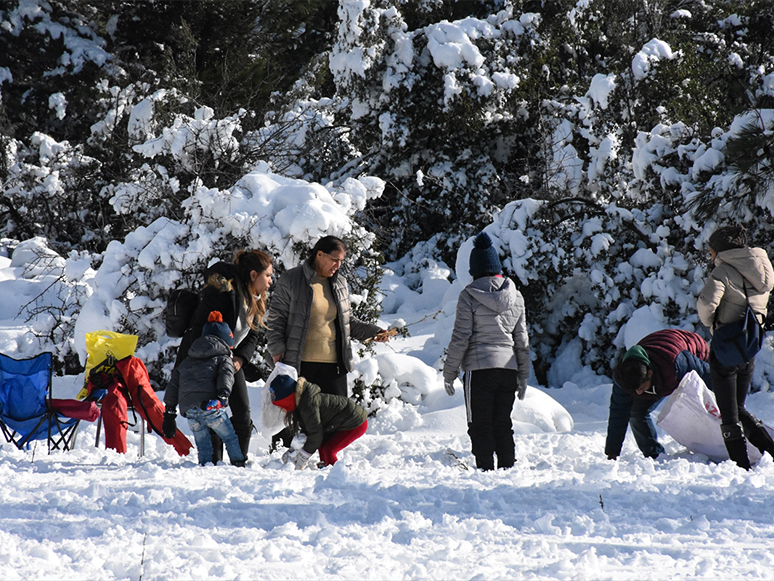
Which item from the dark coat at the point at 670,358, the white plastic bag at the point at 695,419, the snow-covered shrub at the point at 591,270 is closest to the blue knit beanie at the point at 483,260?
the dark coat at the point at 670,358

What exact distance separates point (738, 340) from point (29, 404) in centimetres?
485

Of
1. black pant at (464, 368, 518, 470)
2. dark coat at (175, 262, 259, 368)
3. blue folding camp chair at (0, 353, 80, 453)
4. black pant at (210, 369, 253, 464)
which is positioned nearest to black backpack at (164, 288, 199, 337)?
dark coat at (175, 262, 259, 368)

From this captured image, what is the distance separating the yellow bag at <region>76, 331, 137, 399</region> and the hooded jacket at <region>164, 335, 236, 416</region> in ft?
4.04

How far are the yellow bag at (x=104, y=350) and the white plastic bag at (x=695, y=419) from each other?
148 inches

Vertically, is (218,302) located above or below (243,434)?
above

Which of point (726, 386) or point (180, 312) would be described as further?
point (180, 312)

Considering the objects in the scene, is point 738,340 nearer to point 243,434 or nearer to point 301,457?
point 301,457

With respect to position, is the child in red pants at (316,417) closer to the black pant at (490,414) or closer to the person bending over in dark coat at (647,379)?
the black pant at (490,414)

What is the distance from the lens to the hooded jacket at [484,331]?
430 cm

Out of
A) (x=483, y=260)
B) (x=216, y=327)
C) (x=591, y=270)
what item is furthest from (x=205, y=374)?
(x=591, y=270)

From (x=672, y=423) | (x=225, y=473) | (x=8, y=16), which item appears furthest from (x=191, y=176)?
(x=8, y=16)

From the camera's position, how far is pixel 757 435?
13.8ft

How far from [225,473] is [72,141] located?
16.2m

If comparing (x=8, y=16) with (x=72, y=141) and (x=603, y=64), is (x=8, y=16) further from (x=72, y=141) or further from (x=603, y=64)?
(x=603, y=64)
